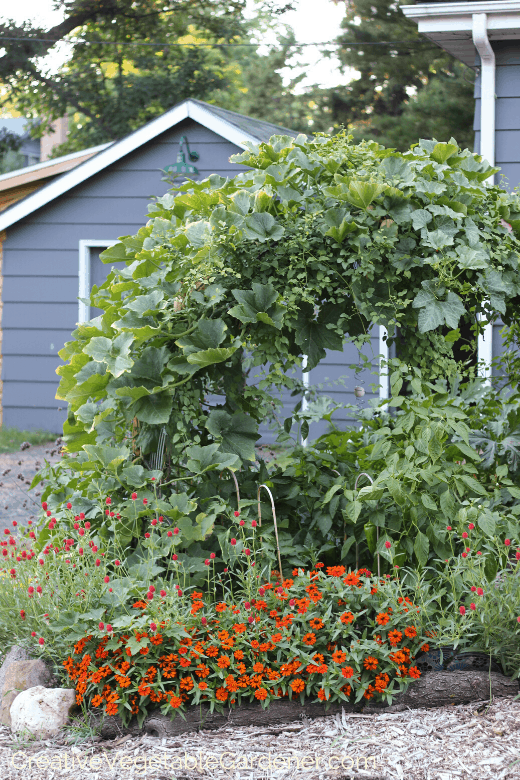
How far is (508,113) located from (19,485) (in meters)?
4.82

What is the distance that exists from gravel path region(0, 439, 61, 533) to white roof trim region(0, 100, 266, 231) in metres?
2.62

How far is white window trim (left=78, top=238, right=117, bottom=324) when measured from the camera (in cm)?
807

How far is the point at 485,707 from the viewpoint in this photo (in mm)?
2234

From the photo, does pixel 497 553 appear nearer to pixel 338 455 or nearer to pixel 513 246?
pixel 338 455

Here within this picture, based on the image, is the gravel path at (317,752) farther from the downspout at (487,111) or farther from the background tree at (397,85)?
the background tree at (397,85)

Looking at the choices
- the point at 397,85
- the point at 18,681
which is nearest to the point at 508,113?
the point at 18,681

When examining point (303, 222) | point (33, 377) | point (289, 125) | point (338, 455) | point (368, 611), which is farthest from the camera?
point (289, 125)

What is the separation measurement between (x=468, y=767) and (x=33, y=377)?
23.8 ft

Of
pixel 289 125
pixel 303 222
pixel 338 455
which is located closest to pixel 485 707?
pixel 338 455

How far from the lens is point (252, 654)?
2.29 meters

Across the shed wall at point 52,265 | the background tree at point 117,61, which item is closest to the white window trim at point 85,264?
the shed wall at point 52,265

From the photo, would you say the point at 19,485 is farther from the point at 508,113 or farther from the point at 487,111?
the point at 508,113

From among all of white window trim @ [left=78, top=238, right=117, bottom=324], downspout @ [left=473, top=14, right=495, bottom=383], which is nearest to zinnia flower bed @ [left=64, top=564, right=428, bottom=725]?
downspout @ [left=473, top=14, right=495, bottom=383]

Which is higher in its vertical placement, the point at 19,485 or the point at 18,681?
the point at 19,485
